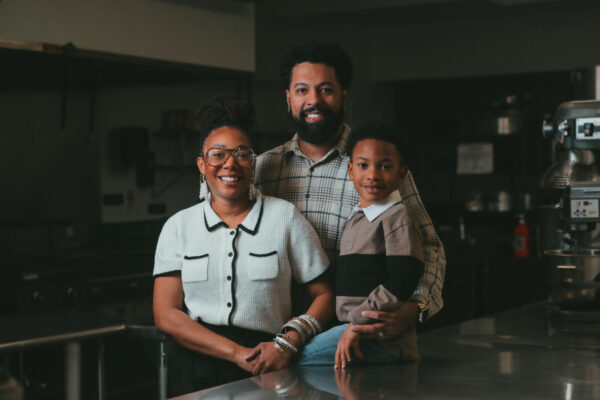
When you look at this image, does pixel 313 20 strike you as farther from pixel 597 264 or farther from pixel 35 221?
pixel 597 264

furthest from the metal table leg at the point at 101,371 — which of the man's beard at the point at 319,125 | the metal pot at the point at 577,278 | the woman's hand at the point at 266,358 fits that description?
the metal pot at the point at 577,278

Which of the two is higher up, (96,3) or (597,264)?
(96,3)

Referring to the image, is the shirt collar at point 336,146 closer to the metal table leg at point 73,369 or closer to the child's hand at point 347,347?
the child's hand at point 347,347

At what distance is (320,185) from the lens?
6.59 ft

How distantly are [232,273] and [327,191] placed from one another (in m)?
0.34

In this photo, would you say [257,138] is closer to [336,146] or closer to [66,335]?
[336,146]

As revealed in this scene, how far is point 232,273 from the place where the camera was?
182 centimetres

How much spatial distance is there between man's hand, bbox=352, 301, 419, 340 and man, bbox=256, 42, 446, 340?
0.31 ft

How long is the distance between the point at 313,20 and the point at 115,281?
3391 mm

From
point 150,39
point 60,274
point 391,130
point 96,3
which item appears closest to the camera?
point 391,130

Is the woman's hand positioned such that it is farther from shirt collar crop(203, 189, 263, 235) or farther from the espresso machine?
the espresso machine

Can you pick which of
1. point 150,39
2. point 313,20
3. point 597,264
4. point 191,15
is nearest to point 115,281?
point 150,39

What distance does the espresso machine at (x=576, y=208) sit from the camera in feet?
7.97

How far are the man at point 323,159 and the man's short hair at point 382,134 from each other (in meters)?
0.14
